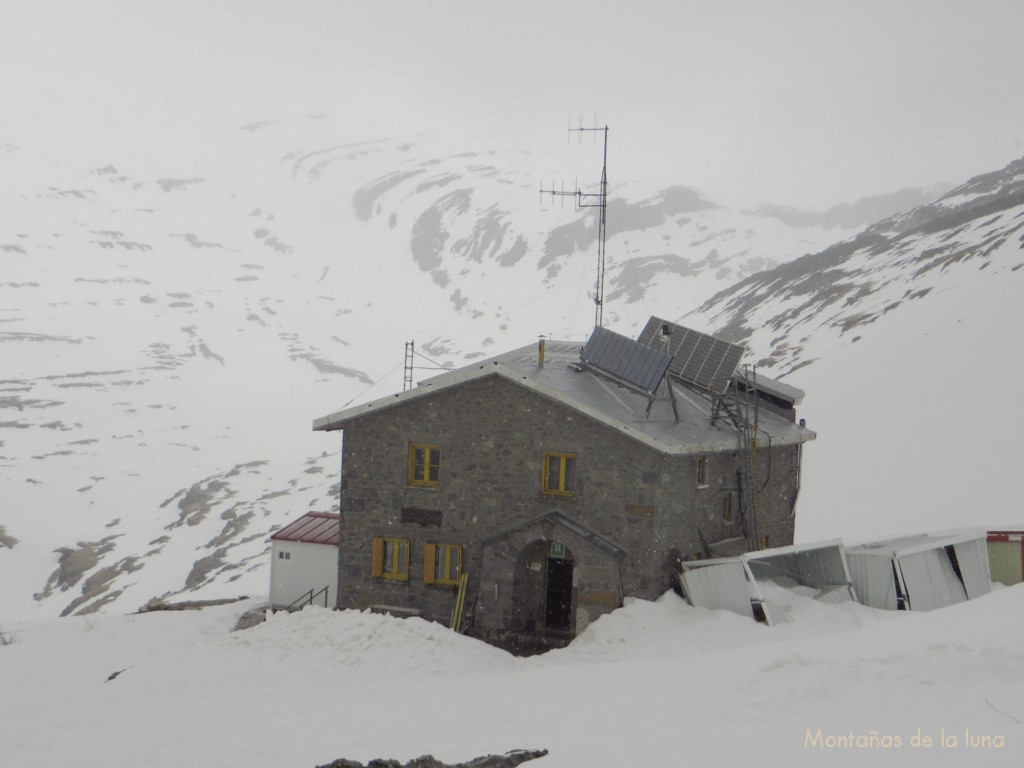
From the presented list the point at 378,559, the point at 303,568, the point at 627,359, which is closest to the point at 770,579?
the point at 627,359

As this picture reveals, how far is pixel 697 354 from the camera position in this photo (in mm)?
26469

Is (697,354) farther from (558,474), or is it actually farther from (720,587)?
(720,587)

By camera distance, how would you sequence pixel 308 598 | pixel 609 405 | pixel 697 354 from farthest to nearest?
pixel 697 354 → pixel 308 598 → pixel 609 405

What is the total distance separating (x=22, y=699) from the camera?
57.5 ft

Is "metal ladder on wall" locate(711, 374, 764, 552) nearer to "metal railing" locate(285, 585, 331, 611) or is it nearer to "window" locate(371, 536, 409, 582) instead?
"window" locate(371, 536, 409, 582)

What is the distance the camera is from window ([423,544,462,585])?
21922mm

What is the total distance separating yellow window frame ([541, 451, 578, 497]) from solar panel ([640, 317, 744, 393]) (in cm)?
585

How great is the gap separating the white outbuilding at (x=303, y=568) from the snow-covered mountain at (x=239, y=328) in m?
15.1

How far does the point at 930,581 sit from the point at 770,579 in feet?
11.9

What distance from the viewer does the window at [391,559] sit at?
22.3 metres

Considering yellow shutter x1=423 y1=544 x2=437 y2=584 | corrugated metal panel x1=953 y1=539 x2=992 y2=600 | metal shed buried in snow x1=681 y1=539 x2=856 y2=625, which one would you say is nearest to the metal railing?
yellow shutter x1=423 y1=544 x2=437 y2=584

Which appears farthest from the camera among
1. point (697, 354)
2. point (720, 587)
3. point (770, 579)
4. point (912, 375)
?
point (912, 375)

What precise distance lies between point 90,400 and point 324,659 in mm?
90536

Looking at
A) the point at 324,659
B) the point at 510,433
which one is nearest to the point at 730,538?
the point at 510,433
